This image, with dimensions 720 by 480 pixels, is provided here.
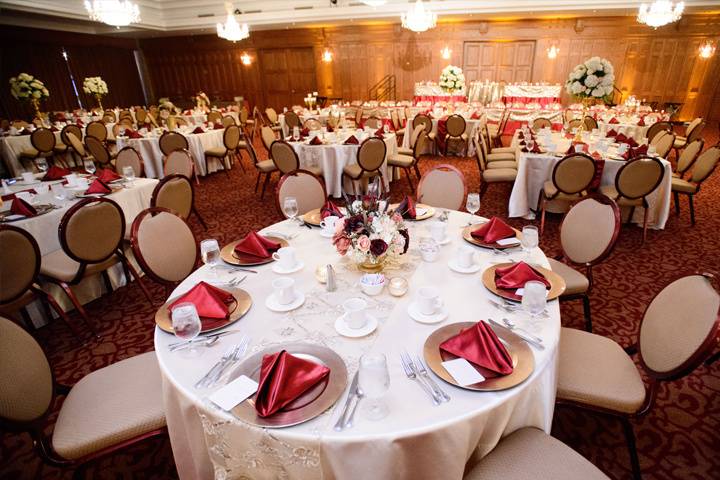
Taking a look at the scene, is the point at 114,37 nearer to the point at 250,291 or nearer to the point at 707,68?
the point at 250,291

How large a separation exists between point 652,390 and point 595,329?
53.8 inches

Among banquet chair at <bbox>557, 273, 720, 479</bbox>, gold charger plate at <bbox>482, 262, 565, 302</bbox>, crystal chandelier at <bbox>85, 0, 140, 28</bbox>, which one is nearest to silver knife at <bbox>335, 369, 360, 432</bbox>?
gold charger plate at <bbox>482, 262, 565, 302</bbox>

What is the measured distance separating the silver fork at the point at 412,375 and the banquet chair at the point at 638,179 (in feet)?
12.0

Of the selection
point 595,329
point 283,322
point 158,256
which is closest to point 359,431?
point 283,322

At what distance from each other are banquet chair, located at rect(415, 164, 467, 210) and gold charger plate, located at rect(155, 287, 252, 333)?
1.84m

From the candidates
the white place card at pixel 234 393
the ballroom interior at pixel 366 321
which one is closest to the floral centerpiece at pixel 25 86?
the ballroom interior at pixel 366 321

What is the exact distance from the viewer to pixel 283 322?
1.53 metres

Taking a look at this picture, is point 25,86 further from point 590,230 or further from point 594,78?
point 590,230

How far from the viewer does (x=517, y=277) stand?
168cm

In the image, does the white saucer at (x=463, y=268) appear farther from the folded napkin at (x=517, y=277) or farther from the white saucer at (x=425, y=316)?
the white saucer at (x=425, y=316)

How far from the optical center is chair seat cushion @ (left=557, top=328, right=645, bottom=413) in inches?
60.1

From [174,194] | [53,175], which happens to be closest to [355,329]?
[174,194]

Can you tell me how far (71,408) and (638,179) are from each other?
477cm

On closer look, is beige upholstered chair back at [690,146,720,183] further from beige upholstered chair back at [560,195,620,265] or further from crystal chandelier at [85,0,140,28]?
crystal chandelier at [85,0,140,28]
